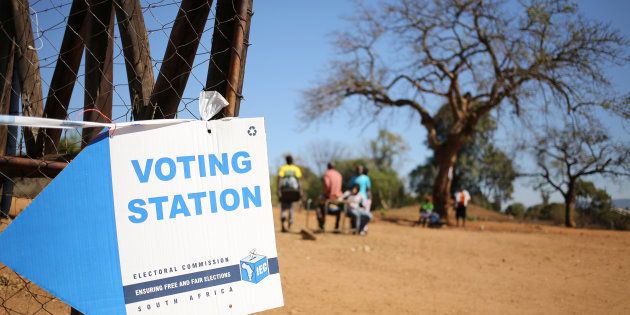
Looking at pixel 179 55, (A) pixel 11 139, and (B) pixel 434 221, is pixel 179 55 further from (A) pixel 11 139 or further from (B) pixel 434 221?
(B) pixel 434 221

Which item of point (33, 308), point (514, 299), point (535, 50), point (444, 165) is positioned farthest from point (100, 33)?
point (444, 165)

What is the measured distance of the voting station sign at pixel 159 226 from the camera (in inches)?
68.9

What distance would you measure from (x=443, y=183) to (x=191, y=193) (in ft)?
59.7

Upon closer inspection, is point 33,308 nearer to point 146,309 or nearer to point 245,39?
point 146,309

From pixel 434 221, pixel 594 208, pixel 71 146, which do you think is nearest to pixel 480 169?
pixel 594 208

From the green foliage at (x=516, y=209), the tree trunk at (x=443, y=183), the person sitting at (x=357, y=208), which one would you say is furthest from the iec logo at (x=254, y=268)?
the green foliage at (x=516, y=209)

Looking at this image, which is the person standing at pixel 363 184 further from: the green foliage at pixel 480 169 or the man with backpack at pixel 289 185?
the green foliage at pixel 480 169

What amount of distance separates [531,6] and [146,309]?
16.6 meters

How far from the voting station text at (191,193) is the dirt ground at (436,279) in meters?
2.01

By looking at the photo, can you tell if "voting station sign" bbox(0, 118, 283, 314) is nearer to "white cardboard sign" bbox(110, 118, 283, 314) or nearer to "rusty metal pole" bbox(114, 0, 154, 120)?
"white cardboard sign" bbox(110, 118, 283, 314)

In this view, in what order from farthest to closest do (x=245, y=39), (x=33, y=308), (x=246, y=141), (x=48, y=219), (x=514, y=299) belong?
(x=514, y=299) < (x=33, y=308) < (x=245, y=39) < (x=246, y=141) < (x=48, y=219)

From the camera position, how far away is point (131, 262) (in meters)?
1.81

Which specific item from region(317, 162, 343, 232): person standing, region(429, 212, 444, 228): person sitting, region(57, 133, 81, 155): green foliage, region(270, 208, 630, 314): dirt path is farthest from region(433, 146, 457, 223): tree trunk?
region(57, 133, 81, 155): green foliage

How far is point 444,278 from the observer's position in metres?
6.13
